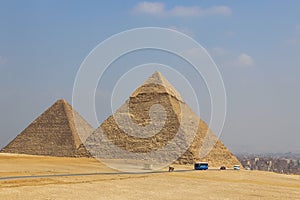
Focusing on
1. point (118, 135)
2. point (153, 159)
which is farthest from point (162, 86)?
point (153, 159)

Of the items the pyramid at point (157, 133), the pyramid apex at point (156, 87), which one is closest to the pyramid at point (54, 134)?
the pyramid at point (157, 133)

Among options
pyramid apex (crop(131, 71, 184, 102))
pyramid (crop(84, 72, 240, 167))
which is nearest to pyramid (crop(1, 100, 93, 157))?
pyramid (crop(84, 72, 240, 167))

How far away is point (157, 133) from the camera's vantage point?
315ft

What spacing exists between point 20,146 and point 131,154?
31.2 metres

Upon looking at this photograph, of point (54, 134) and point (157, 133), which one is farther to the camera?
point (54, 134)

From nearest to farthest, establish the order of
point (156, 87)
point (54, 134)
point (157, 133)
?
point (157, 133), point (156, 87), point (54, 134)

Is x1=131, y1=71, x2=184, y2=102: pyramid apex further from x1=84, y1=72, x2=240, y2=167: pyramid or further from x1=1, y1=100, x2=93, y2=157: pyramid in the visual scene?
x1=1, y1=100, x2=93, y2=157: pyramid

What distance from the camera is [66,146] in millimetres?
102812

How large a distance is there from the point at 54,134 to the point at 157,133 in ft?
82.6

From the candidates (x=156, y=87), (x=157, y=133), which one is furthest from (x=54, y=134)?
(x=157, y=133)

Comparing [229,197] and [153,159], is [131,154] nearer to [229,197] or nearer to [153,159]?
[153,159]

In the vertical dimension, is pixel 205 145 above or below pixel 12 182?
above

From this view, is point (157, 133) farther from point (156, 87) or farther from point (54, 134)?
point (54, 134)

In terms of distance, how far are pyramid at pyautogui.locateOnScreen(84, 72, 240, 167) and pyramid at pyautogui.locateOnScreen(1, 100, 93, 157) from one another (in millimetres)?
7687
